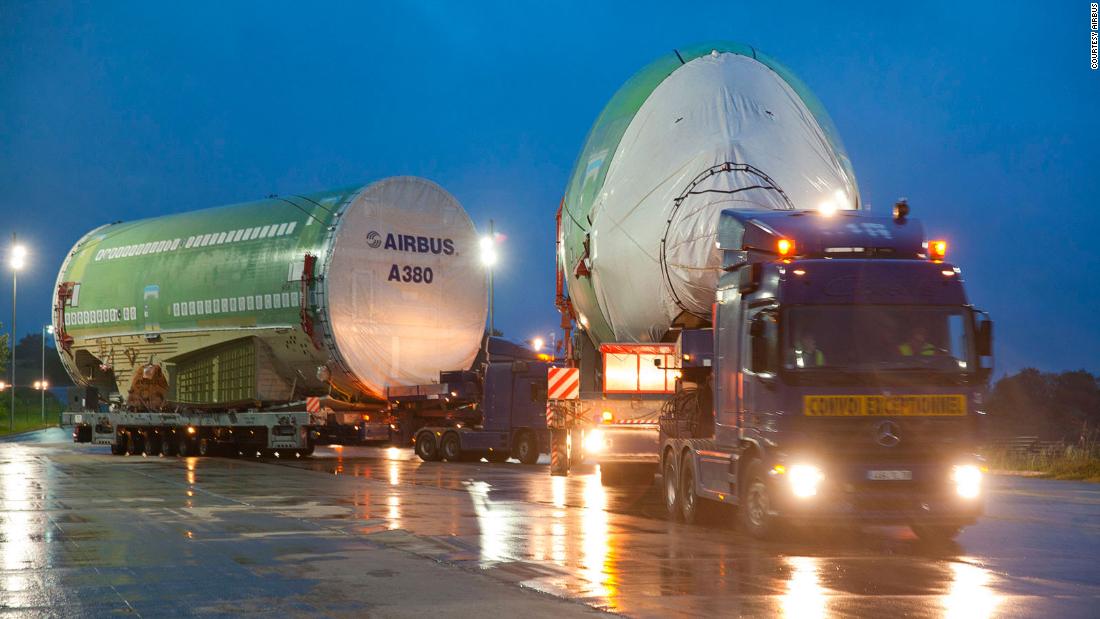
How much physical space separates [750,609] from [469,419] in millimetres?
22350

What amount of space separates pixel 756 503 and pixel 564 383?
629 cm

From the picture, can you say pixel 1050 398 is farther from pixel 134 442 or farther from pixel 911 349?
pixel 911 349

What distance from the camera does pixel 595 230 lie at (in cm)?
1819

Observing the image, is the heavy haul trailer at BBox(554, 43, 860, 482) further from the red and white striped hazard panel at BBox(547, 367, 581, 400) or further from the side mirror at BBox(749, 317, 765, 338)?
the side mirror at BBox(749, 317, 765, 338)

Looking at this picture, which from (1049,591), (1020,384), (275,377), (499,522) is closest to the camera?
(1049,591)

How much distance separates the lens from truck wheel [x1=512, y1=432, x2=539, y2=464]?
29.8 meters

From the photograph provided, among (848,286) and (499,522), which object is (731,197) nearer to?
(848,286)

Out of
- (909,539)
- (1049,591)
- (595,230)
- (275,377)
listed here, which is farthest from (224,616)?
(275,377)

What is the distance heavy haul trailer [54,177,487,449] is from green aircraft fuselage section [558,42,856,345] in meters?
10.9

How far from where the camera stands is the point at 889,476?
41.1 feet

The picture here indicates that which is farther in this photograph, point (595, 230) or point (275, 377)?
point (275, 377)

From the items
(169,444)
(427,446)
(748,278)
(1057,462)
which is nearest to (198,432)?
(169,444)

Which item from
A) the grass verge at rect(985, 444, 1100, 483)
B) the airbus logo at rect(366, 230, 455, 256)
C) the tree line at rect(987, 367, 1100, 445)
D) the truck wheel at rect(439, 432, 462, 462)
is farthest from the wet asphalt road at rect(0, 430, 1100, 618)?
the tree line at rect(987, 367, 1100, 445)

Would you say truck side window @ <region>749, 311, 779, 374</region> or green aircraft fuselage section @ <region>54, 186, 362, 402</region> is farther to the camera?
A: green aircraft fuselage section @ <region>54, 186, 362, 402</region>
